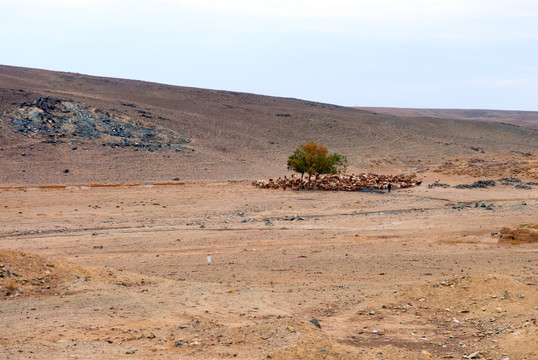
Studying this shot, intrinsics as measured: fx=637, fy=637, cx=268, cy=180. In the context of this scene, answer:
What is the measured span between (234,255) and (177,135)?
38155mm

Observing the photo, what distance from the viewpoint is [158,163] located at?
43.9 metres

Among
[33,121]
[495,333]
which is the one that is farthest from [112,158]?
[495,333]

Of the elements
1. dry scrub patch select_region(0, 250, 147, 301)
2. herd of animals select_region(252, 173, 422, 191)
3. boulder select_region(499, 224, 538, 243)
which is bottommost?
dry scrub patch select_region(0, 250, 147, 301)

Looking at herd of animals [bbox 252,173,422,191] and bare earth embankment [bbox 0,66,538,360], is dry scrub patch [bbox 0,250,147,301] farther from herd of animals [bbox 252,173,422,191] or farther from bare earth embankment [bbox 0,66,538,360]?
herd of animals [bbox 252,173,422,191]

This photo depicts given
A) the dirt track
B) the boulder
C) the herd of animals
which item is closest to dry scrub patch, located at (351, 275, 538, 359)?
the dirt track

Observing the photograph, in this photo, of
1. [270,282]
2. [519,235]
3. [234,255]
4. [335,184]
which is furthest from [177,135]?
[270,282]

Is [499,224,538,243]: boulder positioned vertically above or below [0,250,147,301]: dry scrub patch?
above

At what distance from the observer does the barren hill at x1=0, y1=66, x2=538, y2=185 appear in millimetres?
41969

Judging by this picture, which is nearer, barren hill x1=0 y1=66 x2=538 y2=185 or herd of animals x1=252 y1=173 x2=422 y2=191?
herd of animals x1=252 y1=173 x2=422 y2=191

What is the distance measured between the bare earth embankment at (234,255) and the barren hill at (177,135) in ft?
1.09

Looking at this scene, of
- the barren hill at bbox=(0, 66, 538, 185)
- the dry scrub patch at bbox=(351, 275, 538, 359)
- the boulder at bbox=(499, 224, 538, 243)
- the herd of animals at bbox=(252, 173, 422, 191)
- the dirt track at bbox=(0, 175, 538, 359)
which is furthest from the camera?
the barren hill at bbox=(0, 66, 538, 185)

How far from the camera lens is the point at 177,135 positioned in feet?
177

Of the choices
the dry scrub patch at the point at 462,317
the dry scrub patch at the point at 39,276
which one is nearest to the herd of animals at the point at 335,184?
the dry scrub patch at the point at 39,276

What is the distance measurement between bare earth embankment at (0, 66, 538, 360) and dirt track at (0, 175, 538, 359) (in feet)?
0.15
